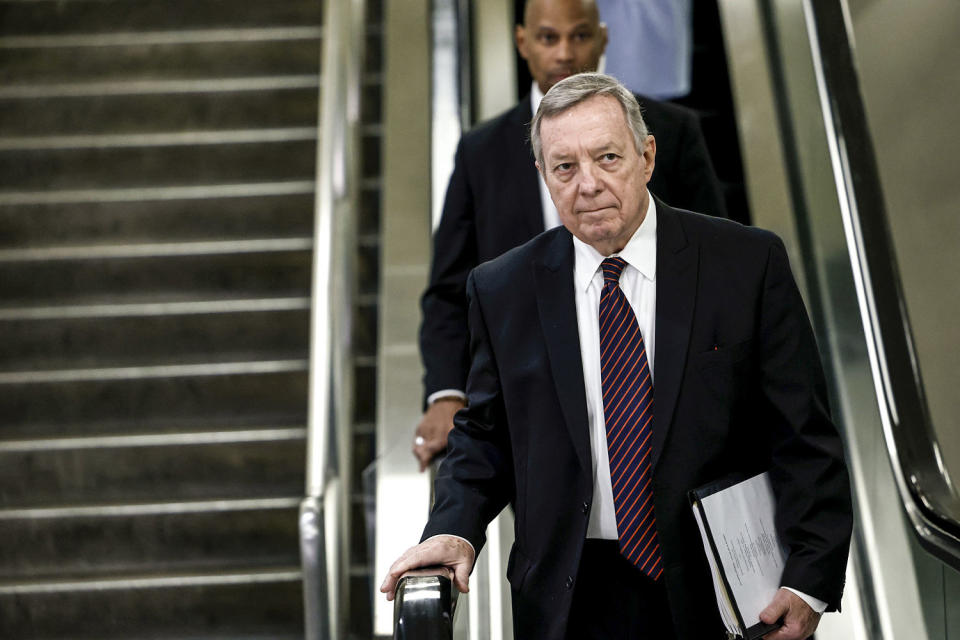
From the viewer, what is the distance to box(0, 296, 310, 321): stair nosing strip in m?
4.45

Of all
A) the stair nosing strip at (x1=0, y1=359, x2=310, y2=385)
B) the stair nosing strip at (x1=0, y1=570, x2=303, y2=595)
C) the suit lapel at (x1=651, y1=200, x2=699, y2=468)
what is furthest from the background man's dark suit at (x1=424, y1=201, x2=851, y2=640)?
the stair nosing strip at (x1=0, y1=359, x2=310, y2=385)

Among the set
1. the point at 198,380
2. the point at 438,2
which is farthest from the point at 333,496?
the point at 438,2

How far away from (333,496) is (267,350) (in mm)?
1309

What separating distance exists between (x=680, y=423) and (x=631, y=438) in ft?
0.25

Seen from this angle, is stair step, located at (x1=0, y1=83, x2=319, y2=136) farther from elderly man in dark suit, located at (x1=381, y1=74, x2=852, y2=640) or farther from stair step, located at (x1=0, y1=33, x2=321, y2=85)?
elderly man in dark suit, located at (x1=381, y1=74, x2=852, y2=640)

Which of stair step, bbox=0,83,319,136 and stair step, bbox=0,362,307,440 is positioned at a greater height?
stair step, bbox=0,83,319,136

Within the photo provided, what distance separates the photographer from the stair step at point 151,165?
5031 mm

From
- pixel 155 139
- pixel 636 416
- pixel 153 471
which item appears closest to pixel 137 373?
pixel 153 471

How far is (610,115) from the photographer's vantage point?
1641 millimetres

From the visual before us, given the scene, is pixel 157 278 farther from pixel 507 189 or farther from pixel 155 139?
pixel 507 189

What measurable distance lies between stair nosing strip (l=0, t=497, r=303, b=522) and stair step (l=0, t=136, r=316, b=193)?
1.76 metres

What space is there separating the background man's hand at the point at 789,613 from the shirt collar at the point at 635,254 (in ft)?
1.68

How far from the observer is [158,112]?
5.24m

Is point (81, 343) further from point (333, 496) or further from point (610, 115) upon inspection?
point (610, 115)
